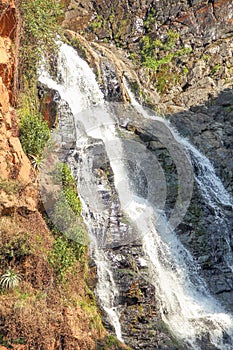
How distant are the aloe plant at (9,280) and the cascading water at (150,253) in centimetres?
405

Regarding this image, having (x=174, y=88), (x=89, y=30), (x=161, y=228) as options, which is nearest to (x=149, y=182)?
(x=161, y=228)

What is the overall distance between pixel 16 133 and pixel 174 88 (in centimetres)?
2029

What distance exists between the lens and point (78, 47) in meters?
25.6

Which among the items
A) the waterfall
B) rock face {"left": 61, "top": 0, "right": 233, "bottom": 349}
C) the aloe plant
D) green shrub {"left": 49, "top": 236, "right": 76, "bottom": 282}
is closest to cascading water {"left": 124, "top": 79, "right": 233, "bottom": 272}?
rock face {"left": 61, "top": 0, "right": 233, "bottom": 349}

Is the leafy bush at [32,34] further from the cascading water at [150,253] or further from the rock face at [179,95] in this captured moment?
the rock face at [179,95]

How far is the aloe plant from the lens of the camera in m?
9.70

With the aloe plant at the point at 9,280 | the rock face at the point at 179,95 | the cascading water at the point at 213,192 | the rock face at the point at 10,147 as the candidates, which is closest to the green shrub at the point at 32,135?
the rock face at the point at 10,147

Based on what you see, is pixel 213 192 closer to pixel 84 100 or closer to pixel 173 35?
pixel 84 100

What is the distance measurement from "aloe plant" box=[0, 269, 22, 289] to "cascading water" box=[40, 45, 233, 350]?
13.3ft

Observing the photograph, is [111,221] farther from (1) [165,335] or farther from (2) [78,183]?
(1) [165,335]

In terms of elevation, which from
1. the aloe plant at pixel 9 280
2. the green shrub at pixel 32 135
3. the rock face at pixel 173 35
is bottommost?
the aloe plant at pixel 9 280

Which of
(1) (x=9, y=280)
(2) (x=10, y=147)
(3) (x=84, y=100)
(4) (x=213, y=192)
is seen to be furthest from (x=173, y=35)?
(1) (x=9, y=280)

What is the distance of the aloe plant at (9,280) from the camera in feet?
31.8

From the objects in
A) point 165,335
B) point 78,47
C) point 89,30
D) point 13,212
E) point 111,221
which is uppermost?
point 89,30
